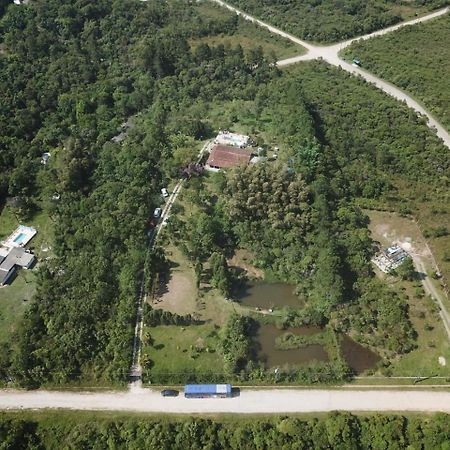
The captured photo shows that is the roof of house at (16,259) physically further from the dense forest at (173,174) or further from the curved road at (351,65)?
the curved road at (351,65)

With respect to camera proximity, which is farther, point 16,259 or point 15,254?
point 15,254

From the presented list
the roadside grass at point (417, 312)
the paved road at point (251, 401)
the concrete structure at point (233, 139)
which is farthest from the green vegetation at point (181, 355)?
the concrete structure at point (233, 139)

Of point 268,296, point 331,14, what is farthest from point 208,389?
point 331,14

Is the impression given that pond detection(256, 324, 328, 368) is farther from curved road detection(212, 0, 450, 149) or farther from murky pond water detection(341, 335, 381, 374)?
curved road detection(212, 0, 450, 149)

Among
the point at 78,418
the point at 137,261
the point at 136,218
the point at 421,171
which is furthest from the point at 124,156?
the point at 421,171

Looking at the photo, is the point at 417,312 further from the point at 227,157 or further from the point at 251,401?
the point at 227,157
